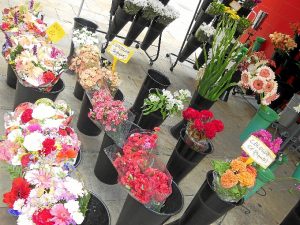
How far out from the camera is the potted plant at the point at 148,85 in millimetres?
3107

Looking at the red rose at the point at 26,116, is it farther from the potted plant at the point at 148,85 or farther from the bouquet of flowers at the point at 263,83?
the bouquet of flowers at the point at 263,83

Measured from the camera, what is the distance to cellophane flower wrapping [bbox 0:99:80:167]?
5.24 feet

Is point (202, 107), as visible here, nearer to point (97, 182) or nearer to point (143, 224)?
point (97, 182)

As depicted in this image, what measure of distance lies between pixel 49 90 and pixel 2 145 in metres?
0.80

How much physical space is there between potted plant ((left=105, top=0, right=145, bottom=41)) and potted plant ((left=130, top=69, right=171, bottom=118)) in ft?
3.47

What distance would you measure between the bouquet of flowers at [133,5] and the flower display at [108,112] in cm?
184

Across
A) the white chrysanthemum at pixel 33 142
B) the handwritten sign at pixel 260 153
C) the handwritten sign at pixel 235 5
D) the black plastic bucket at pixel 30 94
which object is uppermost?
the handwritten sign at pixel 235 5

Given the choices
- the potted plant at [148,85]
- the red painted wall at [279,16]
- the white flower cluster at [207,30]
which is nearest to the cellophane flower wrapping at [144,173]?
the potted plant at [148,85]

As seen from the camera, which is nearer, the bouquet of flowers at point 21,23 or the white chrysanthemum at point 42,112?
the white chrysanthemum at point 42,112

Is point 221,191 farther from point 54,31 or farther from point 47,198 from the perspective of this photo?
point 54,31

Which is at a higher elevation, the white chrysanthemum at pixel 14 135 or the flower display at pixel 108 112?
the white chrysanthemum at pixel 14 135

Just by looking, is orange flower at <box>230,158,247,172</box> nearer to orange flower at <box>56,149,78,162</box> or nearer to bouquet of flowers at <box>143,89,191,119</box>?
bouquet of flowers at <box>143,89,191,119</box>

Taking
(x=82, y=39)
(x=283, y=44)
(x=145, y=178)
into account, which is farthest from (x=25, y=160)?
(x=283, y=44)

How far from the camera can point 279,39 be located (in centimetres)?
462
